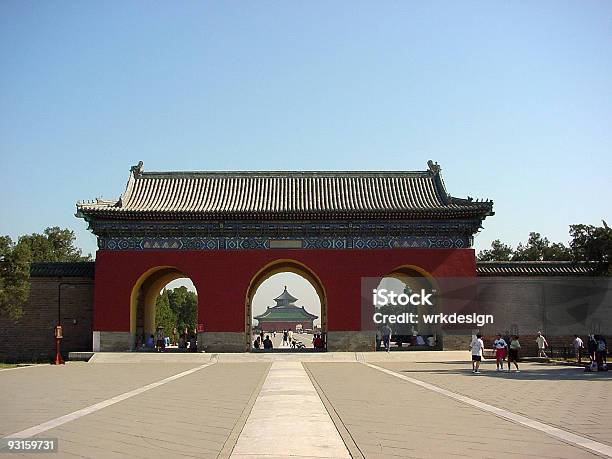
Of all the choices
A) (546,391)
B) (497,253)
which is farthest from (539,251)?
(546,391)

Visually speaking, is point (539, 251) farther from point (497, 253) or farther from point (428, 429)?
point (428, 429)

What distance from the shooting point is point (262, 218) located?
93.9 ft

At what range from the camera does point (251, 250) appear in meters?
28.8

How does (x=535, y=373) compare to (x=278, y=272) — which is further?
(x=278, y=272)

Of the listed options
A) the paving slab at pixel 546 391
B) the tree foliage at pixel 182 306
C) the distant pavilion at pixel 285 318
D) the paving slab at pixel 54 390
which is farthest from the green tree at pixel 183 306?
the paving slab at pixel 546 391

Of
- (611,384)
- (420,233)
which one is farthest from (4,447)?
(420,233)

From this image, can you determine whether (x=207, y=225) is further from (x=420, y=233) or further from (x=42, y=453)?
(x=42, y=453)

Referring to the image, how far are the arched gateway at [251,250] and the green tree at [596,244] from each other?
3721 mm

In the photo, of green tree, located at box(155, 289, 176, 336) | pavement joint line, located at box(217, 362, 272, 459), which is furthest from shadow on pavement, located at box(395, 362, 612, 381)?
green tree, located at box(155, 289, 176, 336)

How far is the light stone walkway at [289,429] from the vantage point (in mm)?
7355

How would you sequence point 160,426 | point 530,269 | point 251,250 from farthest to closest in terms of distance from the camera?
point 530,269 → point 251,250 → point 160,426

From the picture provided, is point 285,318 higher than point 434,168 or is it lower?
lower

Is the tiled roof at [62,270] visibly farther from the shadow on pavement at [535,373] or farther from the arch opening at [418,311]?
the shadow on pavement at [535,373]

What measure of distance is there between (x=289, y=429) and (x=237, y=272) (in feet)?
65.6
